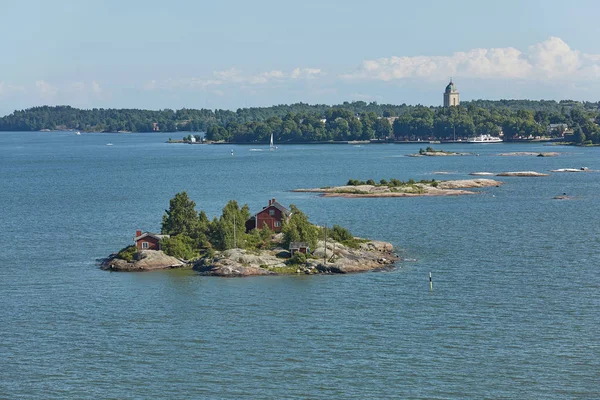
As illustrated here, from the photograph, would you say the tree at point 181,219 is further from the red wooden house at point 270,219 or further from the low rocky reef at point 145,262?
the red wooden house at point 270,219

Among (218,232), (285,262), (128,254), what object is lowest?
(285,262)

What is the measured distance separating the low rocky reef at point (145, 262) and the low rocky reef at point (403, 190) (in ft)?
179

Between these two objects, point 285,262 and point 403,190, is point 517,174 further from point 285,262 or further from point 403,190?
point 285,262

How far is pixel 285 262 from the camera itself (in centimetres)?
6631

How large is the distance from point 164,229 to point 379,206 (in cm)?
3916

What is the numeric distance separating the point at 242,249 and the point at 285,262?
3.55 meters

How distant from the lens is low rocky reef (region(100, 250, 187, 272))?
6681cm

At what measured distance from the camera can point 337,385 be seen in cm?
4184

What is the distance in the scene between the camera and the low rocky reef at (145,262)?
66.8 meters

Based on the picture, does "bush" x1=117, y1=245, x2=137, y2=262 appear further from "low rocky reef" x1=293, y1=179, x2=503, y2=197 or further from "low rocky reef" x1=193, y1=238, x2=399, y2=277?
"low rocky reef" x1=293, y1=179, x2=503, y2=197

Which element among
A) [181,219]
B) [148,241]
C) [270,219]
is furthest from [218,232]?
[270,219]

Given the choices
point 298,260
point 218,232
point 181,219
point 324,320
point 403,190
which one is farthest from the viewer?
point 403,190

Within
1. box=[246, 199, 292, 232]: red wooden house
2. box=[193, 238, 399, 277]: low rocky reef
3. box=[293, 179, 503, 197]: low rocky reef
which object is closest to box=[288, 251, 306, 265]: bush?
box=[193, 238, 399, 277]: low rocky reef

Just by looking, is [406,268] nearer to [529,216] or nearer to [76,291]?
[76,291]
